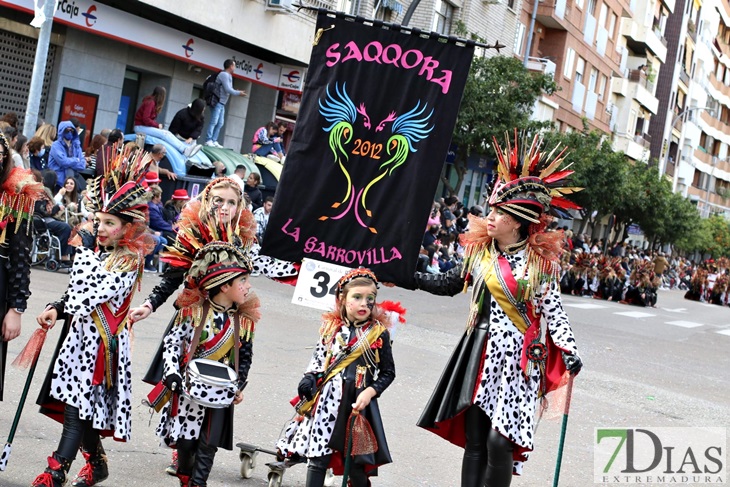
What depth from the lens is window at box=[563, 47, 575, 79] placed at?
4922cm

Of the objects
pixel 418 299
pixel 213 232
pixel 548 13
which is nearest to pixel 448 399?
pixel 213 232

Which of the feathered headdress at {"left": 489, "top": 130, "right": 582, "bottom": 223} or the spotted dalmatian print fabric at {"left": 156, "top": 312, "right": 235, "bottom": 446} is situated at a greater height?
the feathered headdress at {"left": 489, "top": 130, "right": 582, "bottom": 223}

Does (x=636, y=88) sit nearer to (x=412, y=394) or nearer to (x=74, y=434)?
(x=412, y=394)

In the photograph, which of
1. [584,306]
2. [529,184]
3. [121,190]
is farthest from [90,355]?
[584,306]

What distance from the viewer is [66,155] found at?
605 inches

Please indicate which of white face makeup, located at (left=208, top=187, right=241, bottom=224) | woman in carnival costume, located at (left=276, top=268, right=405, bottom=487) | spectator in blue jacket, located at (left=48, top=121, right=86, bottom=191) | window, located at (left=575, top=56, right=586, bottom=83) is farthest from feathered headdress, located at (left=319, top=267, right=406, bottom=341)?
window, located at (left=575, top=56, right=586, bottom=83)

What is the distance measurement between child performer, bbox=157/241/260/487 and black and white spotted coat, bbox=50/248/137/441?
250mm

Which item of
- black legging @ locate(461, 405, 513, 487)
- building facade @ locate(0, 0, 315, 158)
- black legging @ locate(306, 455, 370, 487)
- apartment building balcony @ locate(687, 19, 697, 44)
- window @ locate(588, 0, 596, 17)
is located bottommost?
black legging @ locate(306, 455, 370, 487)

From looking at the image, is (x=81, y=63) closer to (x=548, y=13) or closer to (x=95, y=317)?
(x=95, y=317)

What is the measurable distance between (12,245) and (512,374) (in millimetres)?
2727

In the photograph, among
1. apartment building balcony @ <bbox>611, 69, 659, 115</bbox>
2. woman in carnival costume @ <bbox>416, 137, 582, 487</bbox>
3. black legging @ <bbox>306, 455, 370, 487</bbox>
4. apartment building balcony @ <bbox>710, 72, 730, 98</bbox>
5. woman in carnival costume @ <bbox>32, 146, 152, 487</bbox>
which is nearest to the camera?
woman in carnival costume @ <bbox>32, 146, 152, 487</bbox>

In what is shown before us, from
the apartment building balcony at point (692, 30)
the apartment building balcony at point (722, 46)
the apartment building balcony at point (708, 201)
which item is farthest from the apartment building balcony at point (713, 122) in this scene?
the apartment building balcony at point (692, 30)

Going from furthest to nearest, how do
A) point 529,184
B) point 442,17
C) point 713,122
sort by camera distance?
point 713,122, point 442,17, point 529,184

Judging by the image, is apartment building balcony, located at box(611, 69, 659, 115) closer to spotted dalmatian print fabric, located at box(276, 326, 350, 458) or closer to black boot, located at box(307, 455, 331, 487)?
spotted dalmatian print fabric, located at box(276, 326, 350, 458)
